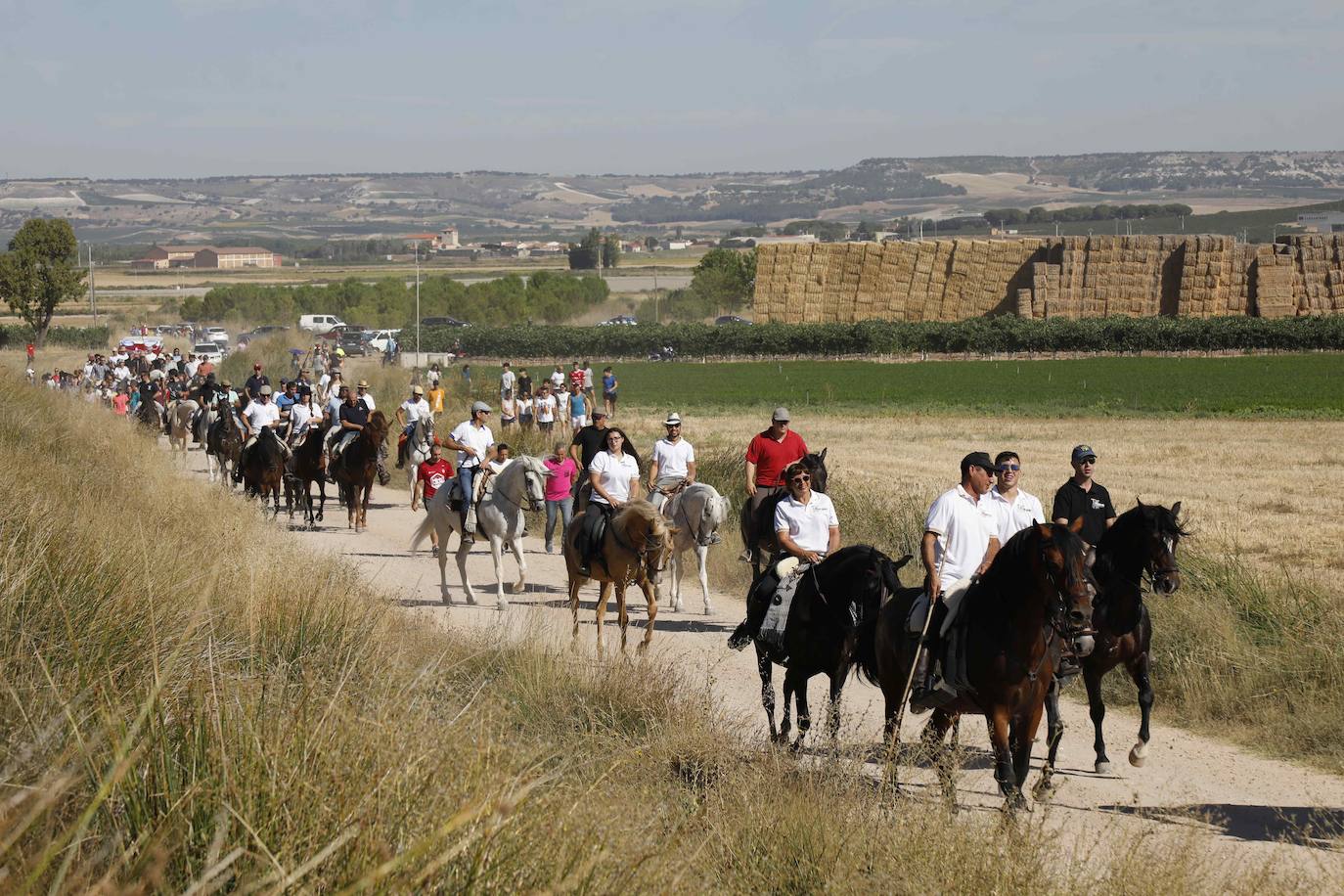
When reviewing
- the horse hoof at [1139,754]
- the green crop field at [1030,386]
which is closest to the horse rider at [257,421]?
the horse hoof at [1139,754]

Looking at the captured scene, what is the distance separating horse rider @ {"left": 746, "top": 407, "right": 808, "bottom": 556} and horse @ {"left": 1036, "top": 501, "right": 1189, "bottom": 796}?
212 inches

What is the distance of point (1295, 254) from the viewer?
2771 inches

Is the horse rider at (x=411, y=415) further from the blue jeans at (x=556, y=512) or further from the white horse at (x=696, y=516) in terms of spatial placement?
the white horse at (x=696, y=516)

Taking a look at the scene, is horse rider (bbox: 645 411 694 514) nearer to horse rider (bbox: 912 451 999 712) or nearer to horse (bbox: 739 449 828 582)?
horse (bbox: 739 449 828 582)

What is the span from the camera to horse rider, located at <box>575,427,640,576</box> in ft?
48.7

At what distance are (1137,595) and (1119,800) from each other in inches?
53.3

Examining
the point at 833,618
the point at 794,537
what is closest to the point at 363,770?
the point at 833,618

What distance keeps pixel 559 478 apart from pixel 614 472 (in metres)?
4.25

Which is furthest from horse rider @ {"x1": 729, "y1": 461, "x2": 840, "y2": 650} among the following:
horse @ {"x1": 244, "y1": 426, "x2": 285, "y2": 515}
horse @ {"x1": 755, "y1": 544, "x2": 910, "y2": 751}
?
horse @ {"x1": 244, "y1": 426, "x2": 285, "y2": 515}

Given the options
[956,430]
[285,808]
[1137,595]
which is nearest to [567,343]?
[956,430]

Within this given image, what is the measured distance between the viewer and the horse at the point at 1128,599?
10125 mm

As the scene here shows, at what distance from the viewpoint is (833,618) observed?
10.5 metres

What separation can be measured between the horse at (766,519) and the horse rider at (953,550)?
1669 mm

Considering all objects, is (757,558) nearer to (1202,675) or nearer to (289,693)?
(1202,675)
